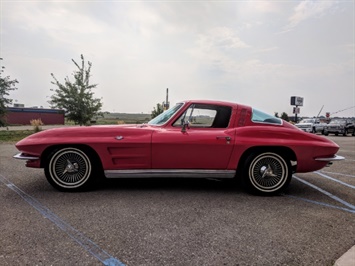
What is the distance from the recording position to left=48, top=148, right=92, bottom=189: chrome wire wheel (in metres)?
4.18

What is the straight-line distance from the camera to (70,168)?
4184mm

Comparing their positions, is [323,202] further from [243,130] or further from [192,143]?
[192,143]

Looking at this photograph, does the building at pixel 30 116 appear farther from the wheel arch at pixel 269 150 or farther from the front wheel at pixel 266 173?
the front wheel at pixel 266 173

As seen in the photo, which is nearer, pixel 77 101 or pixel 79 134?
pixel 79 134

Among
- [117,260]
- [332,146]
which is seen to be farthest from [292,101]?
[117,260]

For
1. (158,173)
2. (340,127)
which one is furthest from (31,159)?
(340,127)

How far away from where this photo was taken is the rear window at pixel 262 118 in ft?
14.8

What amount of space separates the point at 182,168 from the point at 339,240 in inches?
84.1

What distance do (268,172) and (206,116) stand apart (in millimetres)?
1256

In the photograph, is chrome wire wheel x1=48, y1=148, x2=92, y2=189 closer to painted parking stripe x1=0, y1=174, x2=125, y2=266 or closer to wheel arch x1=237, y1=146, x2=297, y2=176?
painted parking stripe x1=0, y1=174, x2=125, y2=266

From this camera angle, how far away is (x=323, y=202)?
3.98m

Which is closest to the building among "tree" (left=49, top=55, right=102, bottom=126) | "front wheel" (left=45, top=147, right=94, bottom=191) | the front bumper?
"tree" (left=49, top=55, right=102, bottom=126)

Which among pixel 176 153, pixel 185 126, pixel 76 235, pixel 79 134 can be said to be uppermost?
pixel 185 126

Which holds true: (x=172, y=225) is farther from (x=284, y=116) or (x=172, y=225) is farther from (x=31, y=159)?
(x=284, y=116)
